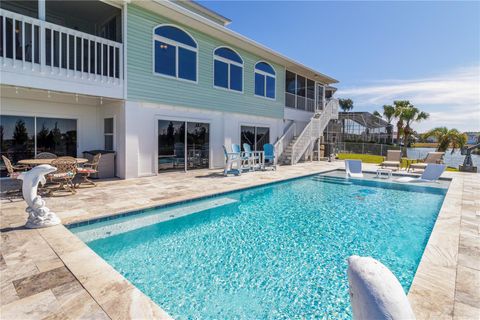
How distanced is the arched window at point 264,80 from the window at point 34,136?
9.13 metres

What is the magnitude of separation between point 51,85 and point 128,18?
133 inches

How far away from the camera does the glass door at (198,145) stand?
1102 centimetres

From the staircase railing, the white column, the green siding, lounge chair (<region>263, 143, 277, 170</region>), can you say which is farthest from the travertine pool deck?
the staircase railing

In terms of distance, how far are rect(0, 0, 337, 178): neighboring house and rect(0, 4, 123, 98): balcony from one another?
3 centimetres

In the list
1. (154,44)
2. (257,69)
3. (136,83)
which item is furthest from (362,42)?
(136,83)

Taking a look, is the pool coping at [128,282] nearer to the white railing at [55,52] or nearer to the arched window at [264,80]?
the white railing at [55,52]

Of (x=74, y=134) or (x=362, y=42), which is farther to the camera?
(x=362, y=42)

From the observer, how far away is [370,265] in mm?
1385

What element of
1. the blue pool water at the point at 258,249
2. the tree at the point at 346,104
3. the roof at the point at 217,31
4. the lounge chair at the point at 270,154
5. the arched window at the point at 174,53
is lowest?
the blue pool water at the point at 258,249

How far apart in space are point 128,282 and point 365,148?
23726mm

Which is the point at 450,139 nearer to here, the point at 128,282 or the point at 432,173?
the point at 432,173

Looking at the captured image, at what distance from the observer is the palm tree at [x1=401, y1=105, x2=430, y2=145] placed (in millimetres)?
27359

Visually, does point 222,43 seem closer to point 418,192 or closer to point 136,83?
point 136,83

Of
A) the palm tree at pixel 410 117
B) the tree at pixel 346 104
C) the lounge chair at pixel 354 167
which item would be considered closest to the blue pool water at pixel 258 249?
the lounge chair at pixel 354 167
